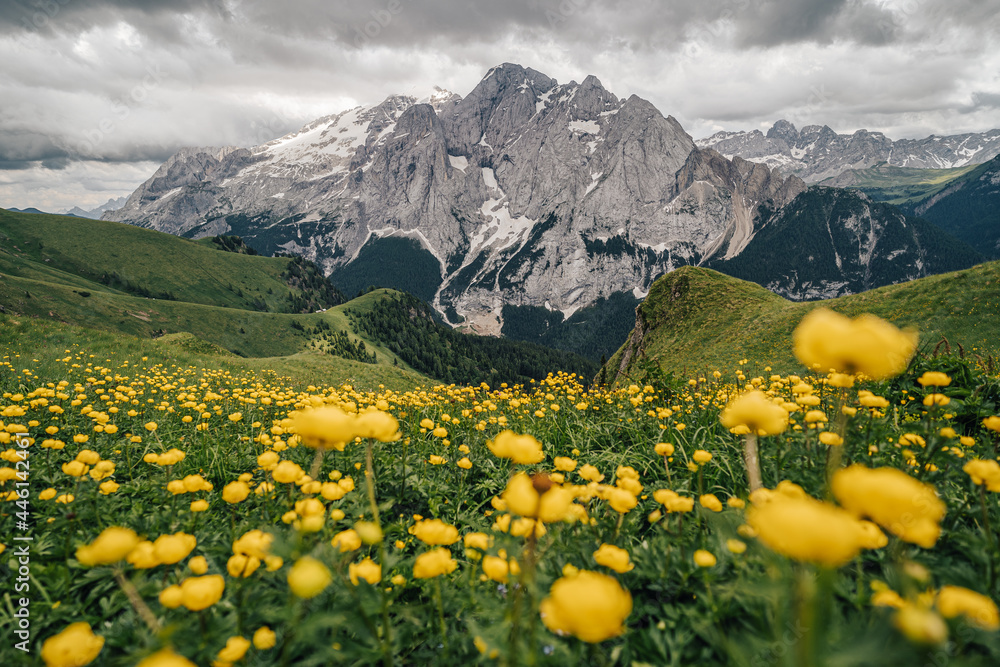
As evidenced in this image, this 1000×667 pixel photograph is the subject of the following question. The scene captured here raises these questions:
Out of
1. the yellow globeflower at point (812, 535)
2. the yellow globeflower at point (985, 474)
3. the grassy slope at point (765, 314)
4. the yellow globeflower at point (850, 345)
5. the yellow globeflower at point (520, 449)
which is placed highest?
the yellow globeflower at point (850, 345)

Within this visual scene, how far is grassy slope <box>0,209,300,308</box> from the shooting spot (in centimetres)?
12838

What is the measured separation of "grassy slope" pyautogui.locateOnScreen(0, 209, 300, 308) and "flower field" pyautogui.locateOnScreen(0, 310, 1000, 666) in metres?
164

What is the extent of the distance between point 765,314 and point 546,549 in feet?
106

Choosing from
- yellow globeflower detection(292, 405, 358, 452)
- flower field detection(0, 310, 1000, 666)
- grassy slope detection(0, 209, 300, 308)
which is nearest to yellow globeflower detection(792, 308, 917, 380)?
flower field detection(0, 310, 1000, 666)

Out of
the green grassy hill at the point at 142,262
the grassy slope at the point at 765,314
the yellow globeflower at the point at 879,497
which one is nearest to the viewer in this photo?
the yellow globeflower at the point at 879,497

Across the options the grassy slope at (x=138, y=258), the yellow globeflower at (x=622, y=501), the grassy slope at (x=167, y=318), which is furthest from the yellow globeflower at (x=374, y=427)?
the grassy slope at (x=138, y=258)

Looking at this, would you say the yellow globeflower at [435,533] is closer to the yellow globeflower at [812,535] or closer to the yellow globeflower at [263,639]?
the yellow globeflower at [263,639]

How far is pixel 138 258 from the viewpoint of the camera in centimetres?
13988

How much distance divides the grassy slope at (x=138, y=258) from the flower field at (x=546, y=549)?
164m

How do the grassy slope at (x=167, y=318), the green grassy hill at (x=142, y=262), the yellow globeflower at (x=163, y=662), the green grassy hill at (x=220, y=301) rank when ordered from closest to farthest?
the yellow globeflower at (x=163, y=662) < the grassy slope at (x=167, y=318) < the green grassy hill at (x=220, y=301) < the green grassy hill at (x=142, y=262)

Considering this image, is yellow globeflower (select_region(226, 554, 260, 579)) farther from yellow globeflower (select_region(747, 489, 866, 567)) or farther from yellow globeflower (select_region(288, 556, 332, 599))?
yellow globeflower (select_region(747, 489, 866, 567))

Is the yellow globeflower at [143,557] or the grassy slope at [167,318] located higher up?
the yellow globeflower at [143,557]

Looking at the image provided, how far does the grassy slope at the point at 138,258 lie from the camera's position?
128 m

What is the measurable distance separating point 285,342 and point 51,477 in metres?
111
